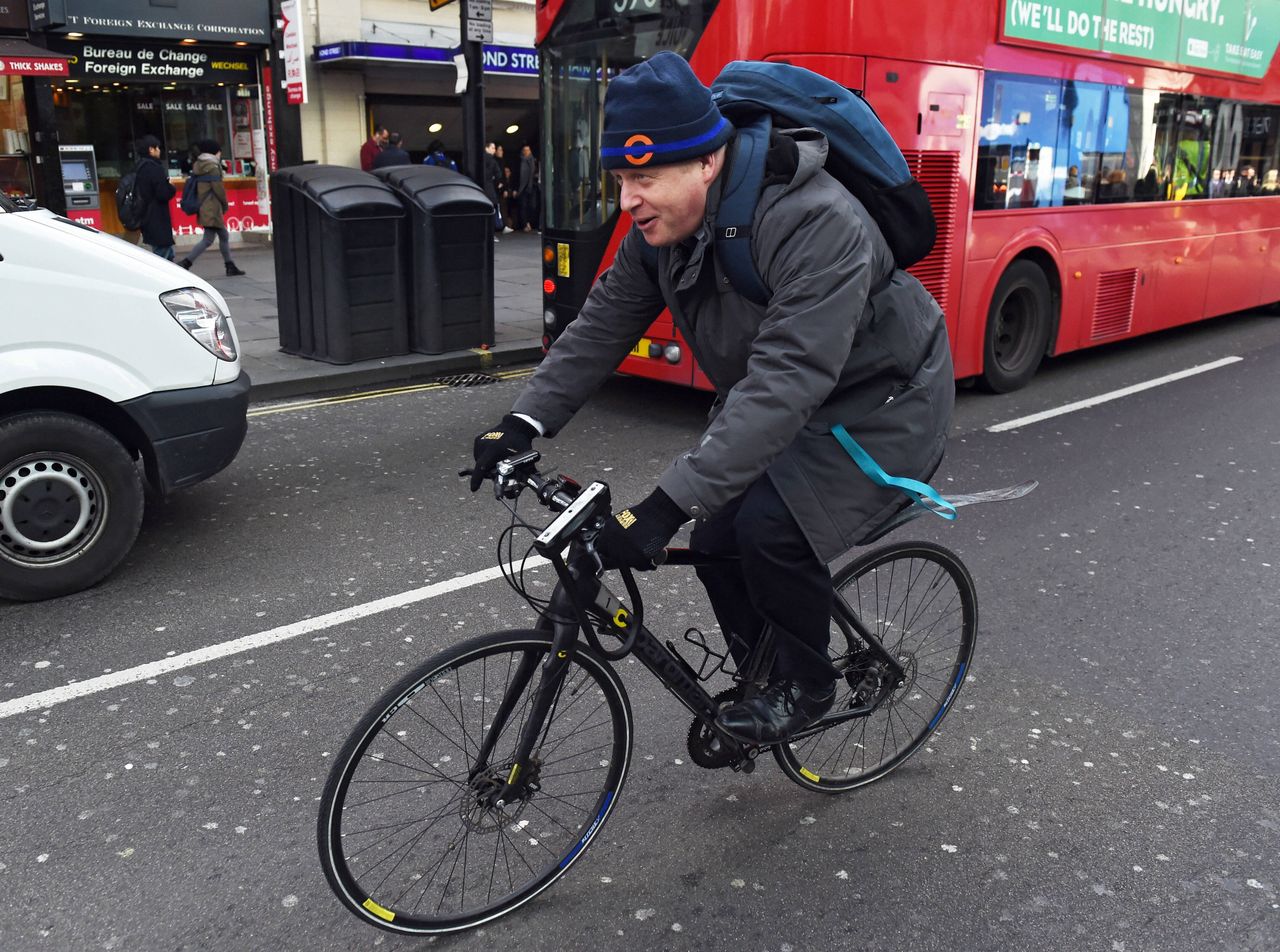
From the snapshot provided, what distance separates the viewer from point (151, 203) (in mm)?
13391

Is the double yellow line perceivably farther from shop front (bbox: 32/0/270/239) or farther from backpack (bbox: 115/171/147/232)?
shop front (bbox: 32/0/270/239)

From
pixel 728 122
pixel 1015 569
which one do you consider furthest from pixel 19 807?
pixel 1015 569

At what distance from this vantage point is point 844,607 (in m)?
3.04

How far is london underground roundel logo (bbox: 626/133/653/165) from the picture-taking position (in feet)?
7.84

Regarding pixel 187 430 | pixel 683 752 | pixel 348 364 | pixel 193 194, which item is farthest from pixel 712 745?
pixel 193 194

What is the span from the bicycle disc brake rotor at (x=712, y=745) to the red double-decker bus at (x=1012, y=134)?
439 centimetres

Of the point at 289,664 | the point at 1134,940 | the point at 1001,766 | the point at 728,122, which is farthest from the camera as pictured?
the point at 289,664

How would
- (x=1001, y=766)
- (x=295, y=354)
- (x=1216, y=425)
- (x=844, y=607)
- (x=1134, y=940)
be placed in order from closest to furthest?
1. (x=1134, y=940)
2. (x=844, y=607)
3. (x=1001, y=766)
4. (x=1216, y=425)
5. (x=295, y=354)

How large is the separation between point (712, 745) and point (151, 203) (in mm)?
12489

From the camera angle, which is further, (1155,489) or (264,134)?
(264,134)

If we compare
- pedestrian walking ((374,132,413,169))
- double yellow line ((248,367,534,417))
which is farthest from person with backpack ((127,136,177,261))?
double yellow line ((248,367,534,417))

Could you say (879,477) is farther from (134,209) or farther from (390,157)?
(390,157)

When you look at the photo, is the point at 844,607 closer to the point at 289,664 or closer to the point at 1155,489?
the point at 289,664

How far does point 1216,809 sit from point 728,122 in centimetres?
231
